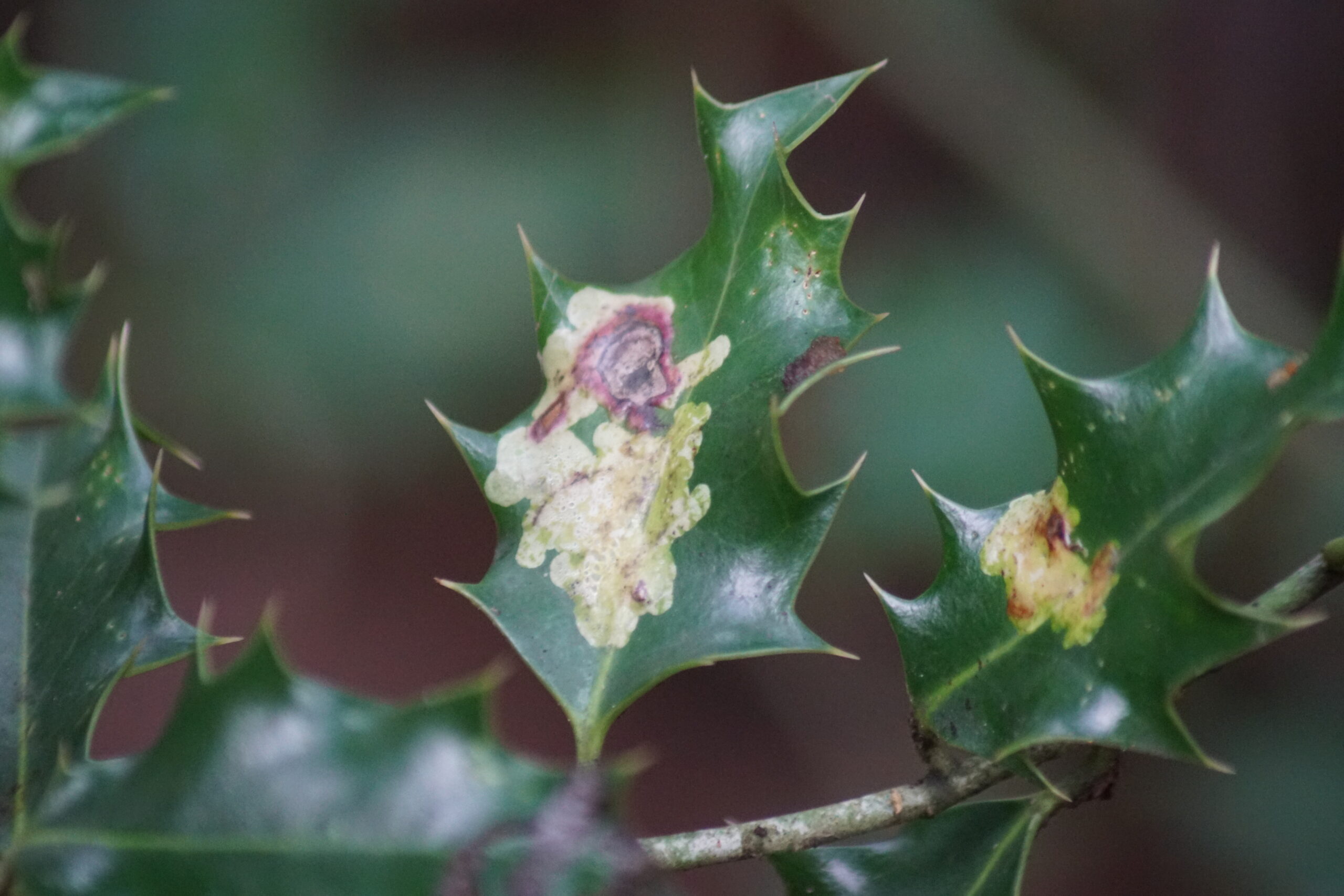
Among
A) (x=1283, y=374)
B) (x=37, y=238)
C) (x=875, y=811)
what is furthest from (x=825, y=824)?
(x=37, y=238)

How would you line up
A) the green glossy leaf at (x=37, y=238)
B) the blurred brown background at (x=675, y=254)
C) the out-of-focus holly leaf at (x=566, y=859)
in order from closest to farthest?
the out-of-focus holly leaf at (x=566, y=859), the green glossy leaf at (x=37, y=238), the blurred brown background at (x=675, y=254)

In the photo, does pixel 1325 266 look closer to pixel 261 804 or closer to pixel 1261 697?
pixel 1261 697

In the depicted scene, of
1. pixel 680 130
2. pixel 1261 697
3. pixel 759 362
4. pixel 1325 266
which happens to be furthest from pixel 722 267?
pixel 1325 266

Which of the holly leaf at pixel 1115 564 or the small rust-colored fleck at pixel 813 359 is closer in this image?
the holly leaf at pixel 1115 564

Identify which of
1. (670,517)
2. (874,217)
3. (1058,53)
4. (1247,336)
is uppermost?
(1247,336)

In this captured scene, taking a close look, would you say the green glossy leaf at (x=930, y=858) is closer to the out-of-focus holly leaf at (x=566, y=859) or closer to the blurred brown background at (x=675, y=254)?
the out-of-focus holly leaf at (x=566, y=859)

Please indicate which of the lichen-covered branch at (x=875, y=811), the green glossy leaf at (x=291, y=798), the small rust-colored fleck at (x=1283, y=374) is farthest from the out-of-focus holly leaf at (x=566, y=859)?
the small rust-colored fleck at (x=1283, y=374)
